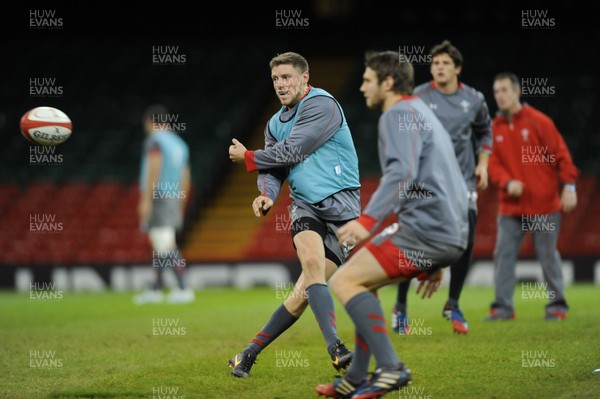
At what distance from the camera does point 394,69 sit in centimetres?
529

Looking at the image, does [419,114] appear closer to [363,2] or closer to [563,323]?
[563,323]

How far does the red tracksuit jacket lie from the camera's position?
952 centimetres

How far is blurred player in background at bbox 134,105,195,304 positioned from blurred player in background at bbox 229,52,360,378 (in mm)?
6418

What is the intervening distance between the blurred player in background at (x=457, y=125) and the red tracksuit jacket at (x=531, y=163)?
3.73ft

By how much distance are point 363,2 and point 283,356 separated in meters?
16.8

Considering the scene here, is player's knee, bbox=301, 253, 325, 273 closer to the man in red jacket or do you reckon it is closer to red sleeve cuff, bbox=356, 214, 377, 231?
red sleeve cuff, bbox=356, 214, 377, 231

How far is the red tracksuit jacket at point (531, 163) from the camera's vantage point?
9523mm

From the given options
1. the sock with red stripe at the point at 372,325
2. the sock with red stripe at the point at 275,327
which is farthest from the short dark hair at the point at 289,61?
the sock with red stripe at the point at 372,325

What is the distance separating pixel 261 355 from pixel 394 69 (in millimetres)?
3157

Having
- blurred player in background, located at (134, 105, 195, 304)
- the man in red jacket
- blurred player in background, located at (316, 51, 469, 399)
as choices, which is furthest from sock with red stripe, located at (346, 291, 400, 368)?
blurred player in background, located at (134, 105, 195, 304)

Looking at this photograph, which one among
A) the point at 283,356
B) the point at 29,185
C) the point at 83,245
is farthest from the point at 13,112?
the point at 283,356

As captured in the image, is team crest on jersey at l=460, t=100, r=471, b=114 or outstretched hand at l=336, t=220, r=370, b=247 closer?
outstretched hand at l=336, t=220, r=370, b=247

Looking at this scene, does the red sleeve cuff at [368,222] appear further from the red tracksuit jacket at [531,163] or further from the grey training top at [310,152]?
the red tracksuit jacket at [531,163]

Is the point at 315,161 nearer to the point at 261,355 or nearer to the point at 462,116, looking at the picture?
the point at 261,355
